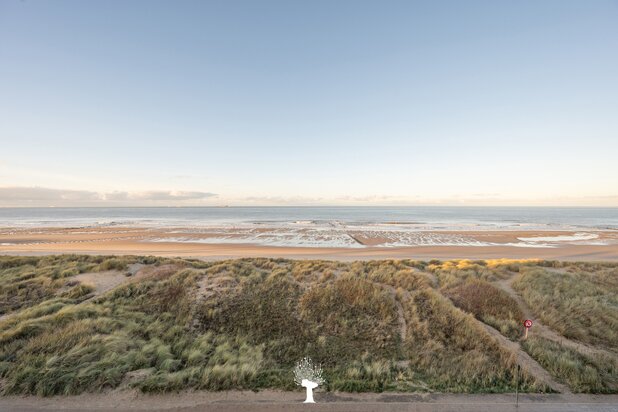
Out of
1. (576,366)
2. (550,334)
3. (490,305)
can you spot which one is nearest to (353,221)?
(490,305)

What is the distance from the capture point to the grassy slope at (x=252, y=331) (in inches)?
267

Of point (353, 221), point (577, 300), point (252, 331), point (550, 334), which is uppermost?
point (577, 300)

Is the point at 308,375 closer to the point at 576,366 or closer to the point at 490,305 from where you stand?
the point at 576,366

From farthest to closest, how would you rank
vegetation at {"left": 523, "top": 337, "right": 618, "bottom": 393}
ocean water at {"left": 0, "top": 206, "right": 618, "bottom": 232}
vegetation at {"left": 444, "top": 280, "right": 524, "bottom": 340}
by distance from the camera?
ocean water at {"left": 0, "top": 206, "right": 618, "bottom": 232} → vegetation at {"left": 444, "top": 280, "right": 524, "bottom": 340} → vegetation at {"left": 523, "top": 337, "right": 618, "bottom": 393}

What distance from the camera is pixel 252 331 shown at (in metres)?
9.88

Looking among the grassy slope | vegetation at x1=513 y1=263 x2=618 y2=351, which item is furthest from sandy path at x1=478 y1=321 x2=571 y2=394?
vegetation at x1=513 y1=263 x2=618 y2=351

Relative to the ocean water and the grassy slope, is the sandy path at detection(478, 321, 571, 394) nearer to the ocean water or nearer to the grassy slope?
the grassy slope

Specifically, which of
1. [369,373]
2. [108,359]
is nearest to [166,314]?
[108,359]

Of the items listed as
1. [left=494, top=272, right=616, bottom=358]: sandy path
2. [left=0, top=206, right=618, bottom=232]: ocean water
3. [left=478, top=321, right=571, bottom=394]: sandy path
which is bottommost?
[left=0, top=206, right=618, bottom=232]: ocean water

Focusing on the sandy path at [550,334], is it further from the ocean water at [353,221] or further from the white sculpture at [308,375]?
the ocean water at [353,221]

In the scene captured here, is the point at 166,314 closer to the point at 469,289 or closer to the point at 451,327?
the point at 451,327

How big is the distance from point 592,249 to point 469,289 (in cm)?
3061

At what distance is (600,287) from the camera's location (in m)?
14.1

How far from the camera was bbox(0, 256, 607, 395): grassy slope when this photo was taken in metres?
6.77
